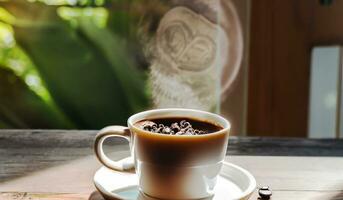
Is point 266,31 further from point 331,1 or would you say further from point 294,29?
point 331,1

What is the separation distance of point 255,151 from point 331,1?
89cm

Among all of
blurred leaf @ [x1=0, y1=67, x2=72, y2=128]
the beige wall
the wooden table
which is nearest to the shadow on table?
the wooden table

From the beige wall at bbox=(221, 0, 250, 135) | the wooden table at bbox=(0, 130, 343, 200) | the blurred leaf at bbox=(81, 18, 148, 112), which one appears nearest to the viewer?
the wooden table at bbox=(0, 130, 343, 200)

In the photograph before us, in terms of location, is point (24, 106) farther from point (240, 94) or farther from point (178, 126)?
point (178, 126)

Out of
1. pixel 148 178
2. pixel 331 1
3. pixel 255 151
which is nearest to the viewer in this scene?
pixel 148 178

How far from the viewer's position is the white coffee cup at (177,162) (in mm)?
614

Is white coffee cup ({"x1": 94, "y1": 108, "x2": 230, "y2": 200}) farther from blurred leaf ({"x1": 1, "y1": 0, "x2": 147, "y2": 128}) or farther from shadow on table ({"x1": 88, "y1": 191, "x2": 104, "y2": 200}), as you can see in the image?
blurred leaf ({"x1": 1, "y1": 0, "x2": 147, "y2": 128})

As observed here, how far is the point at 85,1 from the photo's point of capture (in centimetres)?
186

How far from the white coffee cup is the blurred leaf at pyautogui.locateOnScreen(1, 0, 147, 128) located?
1221mm

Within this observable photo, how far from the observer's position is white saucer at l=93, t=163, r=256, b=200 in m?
0.65

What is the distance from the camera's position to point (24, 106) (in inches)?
75.6

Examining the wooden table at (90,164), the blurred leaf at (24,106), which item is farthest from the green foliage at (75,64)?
the wooden table at (90,164)

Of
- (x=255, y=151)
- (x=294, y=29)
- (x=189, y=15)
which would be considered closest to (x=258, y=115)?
(x=294, y=29)

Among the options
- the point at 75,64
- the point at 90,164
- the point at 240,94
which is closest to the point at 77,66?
the point at 75,64
